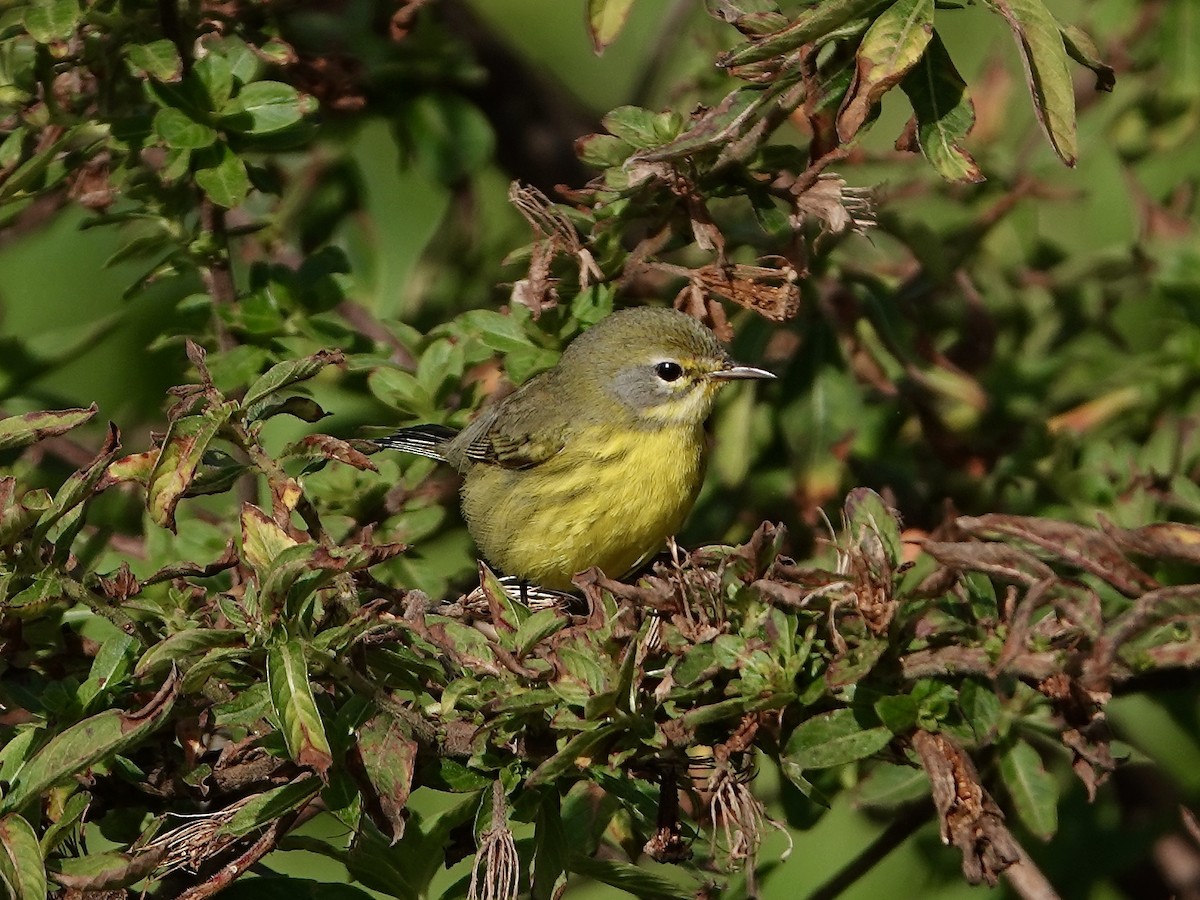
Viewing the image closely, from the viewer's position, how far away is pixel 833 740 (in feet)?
7.84

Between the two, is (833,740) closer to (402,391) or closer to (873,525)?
(873,525)

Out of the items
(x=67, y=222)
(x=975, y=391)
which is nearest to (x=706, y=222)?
(x=975, y=391)

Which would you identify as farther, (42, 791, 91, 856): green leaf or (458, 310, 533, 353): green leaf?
(458, 310, 533, 353): green leaf

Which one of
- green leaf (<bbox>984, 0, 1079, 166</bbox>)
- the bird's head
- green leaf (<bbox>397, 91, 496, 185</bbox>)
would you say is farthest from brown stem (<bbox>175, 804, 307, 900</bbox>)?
green leaf (<bbox>397, 91, 496, 185</bbox>)

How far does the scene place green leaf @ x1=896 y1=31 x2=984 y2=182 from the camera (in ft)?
8.71

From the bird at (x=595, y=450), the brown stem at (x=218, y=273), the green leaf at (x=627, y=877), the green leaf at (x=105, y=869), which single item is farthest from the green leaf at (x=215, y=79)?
the green leaf at (x=627, y=877)

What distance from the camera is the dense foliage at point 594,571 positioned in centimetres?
234

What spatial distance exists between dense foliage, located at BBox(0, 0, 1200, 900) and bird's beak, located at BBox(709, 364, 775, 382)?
0.16ft

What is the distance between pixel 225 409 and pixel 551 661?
0.67 m

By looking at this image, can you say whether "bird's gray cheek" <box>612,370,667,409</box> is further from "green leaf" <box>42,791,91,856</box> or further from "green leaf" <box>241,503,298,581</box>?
"green leaf" <box>42,791,91,856</box>

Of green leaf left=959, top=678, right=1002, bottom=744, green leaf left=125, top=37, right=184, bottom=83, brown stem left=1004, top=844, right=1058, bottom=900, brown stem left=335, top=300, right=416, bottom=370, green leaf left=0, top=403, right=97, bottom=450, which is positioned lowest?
brown stem left=335, top=300, right=416, bottom=370

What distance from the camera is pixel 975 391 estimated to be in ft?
14.0

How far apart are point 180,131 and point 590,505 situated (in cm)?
177

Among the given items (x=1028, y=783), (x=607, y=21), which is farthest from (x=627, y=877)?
(x=607, y=21)
